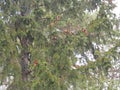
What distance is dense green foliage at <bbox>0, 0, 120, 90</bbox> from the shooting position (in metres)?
5.33

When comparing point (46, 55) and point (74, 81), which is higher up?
point (46, 55)

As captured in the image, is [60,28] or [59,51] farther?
[60,28]

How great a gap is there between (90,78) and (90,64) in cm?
47

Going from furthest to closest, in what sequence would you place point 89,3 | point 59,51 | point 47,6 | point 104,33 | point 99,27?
point 89,3, point 47,6, point 104,33, point 99,27, point 59,51

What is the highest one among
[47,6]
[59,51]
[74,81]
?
[47,6]

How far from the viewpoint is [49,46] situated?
18.8 feet

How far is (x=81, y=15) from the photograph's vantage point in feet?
25.0

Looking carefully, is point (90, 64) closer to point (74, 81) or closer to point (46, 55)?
point (74, 81)

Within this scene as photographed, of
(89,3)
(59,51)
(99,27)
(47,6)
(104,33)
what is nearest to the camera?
(59,51)

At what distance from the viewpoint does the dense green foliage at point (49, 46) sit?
533 centimetres

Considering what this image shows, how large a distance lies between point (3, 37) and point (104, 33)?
2.17m

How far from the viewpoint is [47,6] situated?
23.2 feet

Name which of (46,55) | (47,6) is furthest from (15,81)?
(47,6)

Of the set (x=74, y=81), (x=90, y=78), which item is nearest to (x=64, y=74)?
(x=74, y=81)
